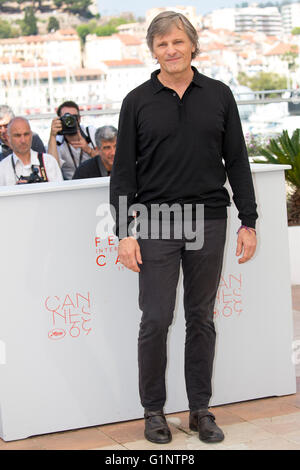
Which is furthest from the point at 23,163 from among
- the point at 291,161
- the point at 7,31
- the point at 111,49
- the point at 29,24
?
the point at 29,24

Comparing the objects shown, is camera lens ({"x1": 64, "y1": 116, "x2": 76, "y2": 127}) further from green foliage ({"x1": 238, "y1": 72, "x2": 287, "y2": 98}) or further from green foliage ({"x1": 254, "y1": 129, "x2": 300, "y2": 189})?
green foliage ({"x1": 238, "y1": 72, "x2": 287, "y2": 98})

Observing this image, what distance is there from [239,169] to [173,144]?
0.33 meters

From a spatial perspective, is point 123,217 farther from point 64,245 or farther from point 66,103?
point 66,103

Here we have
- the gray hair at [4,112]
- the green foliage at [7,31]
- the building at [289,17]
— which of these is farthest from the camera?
the building at [289,17]

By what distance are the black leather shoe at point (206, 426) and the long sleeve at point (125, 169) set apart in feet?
2.51

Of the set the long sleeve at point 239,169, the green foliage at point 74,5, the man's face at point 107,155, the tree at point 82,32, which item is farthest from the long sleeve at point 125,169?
the green foliage at point 74,5

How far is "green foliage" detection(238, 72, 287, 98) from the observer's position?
97438mm

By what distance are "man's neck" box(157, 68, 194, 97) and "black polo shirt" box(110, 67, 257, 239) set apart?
21mm

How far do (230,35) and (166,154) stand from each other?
13068cm

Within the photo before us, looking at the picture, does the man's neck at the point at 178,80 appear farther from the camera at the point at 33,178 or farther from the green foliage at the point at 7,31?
the green foliage at the point at 7,31

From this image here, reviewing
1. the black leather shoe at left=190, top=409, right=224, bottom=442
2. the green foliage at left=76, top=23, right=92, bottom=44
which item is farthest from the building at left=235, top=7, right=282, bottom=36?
the black leather shoe at left=190, top=409, right=224, bottom=442

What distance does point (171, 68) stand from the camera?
2.94 metres

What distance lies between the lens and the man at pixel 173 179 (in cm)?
294
